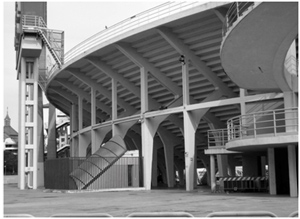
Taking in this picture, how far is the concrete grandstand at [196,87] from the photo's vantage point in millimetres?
18625

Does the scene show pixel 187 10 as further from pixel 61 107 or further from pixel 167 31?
pixel 61 107

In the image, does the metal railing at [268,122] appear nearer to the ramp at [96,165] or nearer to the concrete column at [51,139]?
the ramp at [96,165]

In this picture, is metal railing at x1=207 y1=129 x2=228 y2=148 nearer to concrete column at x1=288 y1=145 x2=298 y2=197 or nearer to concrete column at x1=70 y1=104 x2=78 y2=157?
concrete column at x1=288 y1=145 x2=298 y2=197

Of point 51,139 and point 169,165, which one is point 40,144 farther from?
point 169,165

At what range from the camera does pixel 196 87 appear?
3147 cm

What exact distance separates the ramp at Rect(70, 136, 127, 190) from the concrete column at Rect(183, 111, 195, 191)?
4706mm

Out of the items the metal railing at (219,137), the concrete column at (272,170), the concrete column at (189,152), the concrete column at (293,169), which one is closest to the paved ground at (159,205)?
the concrete column at (293,169)

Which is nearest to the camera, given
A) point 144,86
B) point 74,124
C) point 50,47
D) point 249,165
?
point 249,165

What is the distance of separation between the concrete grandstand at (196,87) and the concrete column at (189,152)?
0.20 ft

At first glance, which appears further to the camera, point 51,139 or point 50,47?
point 51,139

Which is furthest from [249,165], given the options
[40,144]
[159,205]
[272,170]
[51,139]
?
[51,139]

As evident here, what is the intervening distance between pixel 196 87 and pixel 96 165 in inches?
330

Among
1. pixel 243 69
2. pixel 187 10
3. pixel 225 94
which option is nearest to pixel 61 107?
pixel 225 94

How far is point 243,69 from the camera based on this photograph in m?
20.8
